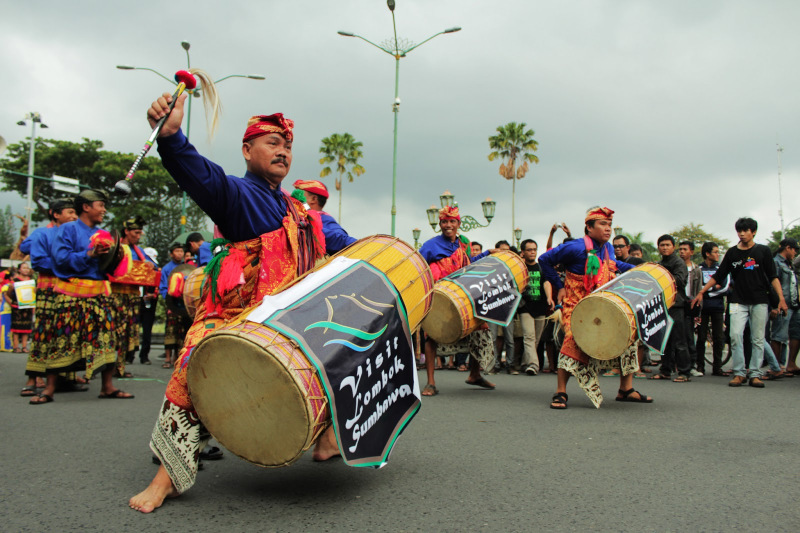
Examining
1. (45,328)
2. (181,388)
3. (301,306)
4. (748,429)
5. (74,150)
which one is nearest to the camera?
(301,306)

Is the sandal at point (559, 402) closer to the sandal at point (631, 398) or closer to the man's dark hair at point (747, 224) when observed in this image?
the sandal at point (631, 398)

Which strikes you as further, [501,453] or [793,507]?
[501,453]

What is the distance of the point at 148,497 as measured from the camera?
270 centimetres

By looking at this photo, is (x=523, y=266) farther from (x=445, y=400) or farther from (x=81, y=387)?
(x=81, y=387)

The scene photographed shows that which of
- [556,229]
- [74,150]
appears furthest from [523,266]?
[74,150]

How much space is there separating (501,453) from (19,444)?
10.2 feet

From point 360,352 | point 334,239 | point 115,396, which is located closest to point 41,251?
point 115,396

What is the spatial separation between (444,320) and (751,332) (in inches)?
161

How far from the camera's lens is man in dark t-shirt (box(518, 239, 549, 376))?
31.0 feet

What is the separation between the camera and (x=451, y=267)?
672 cm

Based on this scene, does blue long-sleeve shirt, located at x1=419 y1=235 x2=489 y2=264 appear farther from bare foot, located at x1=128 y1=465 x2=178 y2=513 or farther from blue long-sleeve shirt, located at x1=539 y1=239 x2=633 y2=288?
bare foot, located at x1=128 y1=465 x2=178 y2=513

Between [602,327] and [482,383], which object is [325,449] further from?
[482,383]

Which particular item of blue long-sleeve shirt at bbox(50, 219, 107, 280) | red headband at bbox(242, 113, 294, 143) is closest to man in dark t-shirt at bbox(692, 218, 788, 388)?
red headband at bbox(242, 113, 294, 143)

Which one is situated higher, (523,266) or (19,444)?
(523,266)
